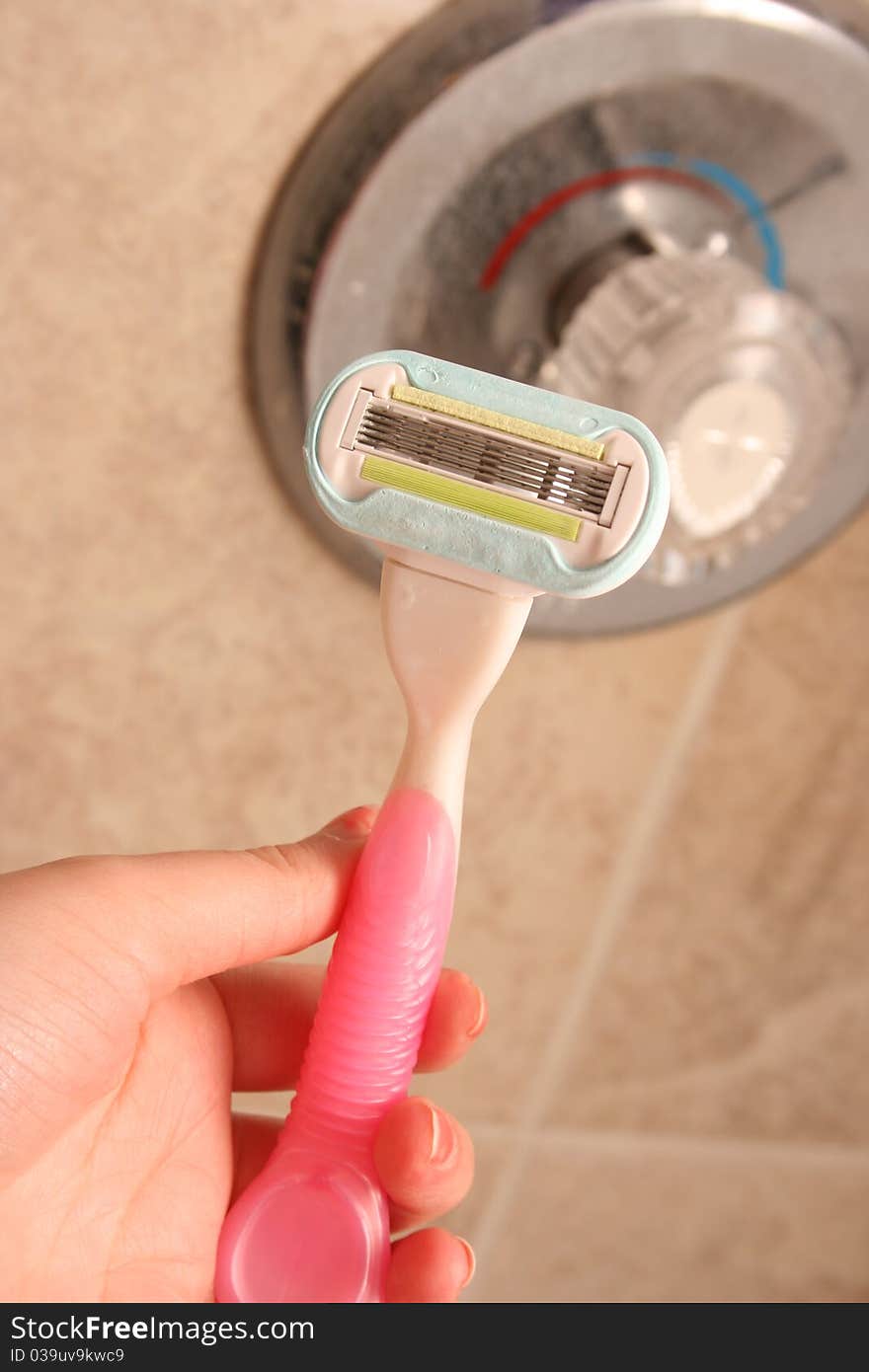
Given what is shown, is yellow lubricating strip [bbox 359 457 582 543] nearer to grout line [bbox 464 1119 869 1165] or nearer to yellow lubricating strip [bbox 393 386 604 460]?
yellow lubricating strip [bbox 393 386 604 460]

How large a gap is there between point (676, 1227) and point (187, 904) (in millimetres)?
387

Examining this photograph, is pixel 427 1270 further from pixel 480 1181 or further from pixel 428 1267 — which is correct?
pixel 480 1181

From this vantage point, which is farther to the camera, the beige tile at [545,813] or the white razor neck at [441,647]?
the beige tile at [545,813]

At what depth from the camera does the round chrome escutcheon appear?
324 millimetres

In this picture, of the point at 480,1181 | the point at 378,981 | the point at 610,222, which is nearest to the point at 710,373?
the point at 610,222

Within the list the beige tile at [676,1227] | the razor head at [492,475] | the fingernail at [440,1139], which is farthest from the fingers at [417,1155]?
the beige tile at [676,1227]

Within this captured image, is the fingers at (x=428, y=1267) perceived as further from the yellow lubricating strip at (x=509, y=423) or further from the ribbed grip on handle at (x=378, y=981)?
the yellow lubricating strip at (x=509, y=423)

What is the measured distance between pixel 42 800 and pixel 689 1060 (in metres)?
0.30

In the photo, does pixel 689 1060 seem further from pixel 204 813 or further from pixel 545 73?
pixel 545 73

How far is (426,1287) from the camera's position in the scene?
0.32m

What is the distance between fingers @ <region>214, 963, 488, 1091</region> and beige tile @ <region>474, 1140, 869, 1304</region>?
8.0 inches

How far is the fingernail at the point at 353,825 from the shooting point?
1.05 ft

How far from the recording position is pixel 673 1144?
552mm
